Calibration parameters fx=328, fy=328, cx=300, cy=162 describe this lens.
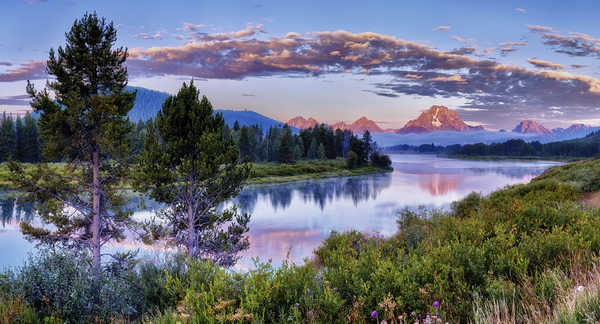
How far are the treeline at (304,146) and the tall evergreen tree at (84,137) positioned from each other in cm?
7489

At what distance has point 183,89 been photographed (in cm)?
1936

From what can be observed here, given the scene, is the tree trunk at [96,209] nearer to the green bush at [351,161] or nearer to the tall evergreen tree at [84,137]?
the tall evergreen tree at [84,137]

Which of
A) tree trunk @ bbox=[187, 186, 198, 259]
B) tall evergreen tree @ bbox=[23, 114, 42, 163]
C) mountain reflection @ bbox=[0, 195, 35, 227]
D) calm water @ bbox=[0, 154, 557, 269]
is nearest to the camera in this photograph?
tree trunk @ bbox=[187, 186, 198, 259]

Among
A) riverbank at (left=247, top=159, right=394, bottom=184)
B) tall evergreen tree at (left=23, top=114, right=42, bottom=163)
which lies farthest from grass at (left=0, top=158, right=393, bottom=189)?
tall evergreen tree at (left=23, top=114, right=42, bottom=163)

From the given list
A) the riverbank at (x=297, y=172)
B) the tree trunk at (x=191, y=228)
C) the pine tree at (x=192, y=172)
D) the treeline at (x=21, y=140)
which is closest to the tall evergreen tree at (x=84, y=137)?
the pine tree at (x=192, y=172)

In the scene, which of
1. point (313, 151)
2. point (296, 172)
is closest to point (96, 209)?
point (296, 172)

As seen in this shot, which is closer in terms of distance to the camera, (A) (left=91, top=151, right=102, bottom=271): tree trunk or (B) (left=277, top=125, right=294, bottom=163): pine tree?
(A) (left=91, top=151, right=102, bottom=271): tree trunk

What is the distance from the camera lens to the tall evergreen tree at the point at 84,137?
18.8 m

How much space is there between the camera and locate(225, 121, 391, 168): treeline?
10356cm

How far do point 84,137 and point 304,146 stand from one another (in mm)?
111790

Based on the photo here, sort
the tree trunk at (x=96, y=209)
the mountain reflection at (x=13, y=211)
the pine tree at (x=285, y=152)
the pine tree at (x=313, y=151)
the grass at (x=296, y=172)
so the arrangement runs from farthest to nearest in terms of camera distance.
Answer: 1. the pine tree at (x=313, y=151)
2. the pine tree at (x=285, y=152)
3. the grass at (x=296, y=172)
4. the mountain reflection at (x=13, y=211)
5. the tree trunk at (x=96, y=209)

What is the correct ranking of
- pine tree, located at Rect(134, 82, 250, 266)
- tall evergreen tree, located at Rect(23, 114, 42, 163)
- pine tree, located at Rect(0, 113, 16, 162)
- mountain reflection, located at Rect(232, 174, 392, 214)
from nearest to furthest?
pine tree, located at Rect(134, 82, 250, 266)
mountain reflection, located at Rect(232, 174, 392, 214)
pine tree, located at Rect(0, 113, 16, 162)
tall evergreen tree, located at Rect(23, 114, 42, 163)

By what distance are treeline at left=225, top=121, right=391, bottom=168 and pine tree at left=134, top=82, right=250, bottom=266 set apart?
77.1 meters

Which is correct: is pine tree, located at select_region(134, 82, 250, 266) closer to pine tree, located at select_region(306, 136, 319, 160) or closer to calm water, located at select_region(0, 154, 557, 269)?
calm water, located at select_region(0, 154, 557, 269)
